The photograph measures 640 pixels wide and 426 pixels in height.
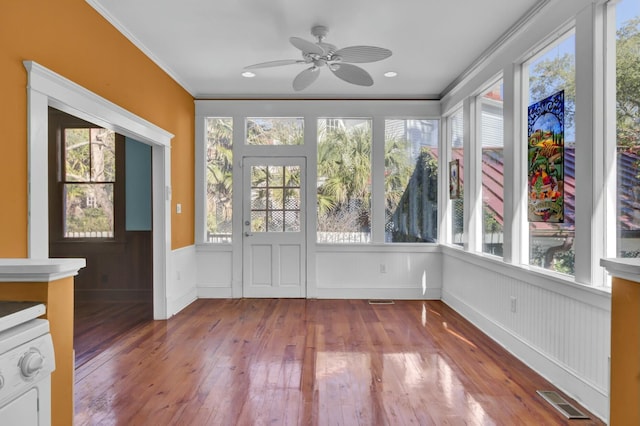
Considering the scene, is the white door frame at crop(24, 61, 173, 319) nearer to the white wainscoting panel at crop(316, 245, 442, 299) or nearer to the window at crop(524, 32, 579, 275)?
the white wainscoting panel at crop(316, 245, 442, 299)

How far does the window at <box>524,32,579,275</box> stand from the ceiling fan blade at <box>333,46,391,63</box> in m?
1.21

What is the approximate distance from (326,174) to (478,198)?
78.4 inches

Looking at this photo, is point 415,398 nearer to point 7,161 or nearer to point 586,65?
point 586,65

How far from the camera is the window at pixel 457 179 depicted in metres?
4.51

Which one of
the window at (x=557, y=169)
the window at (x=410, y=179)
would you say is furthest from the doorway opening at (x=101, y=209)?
the window at (x=557, y=169)

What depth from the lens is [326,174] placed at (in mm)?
5184

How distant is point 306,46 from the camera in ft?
9.59

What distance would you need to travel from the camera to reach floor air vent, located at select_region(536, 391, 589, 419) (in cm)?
221

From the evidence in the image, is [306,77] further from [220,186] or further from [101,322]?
[101,322]

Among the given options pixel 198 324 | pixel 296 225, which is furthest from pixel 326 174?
pixel 198 324

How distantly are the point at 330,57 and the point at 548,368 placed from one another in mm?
2900

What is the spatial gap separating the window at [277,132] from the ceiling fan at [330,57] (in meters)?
1.50

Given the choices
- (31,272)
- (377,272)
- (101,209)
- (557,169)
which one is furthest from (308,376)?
(101,209)

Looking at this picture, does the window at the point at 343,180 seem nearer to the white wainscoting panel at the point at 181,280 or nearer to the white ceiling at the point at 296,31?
the white ceiling at the point at 296,31
